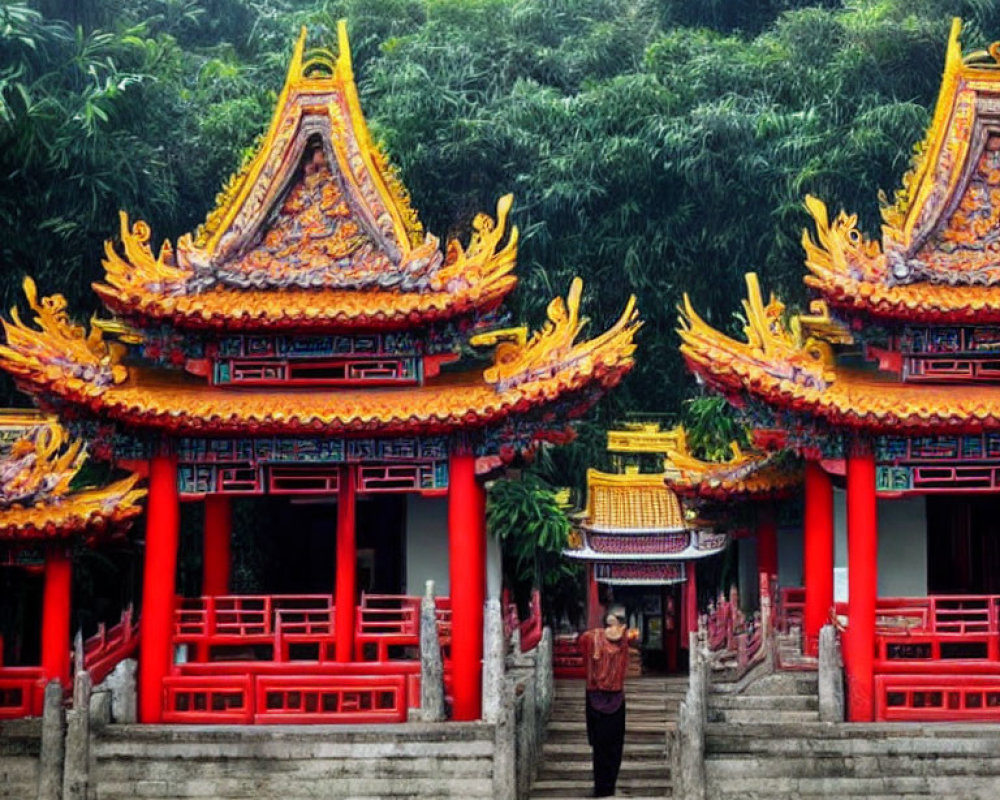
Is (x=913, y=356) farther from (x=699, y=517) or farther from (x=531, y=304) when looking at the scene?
(x=531, y=304)

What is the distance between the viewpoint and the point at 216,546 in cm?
1731

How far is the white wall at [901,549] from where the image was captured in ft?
55.7

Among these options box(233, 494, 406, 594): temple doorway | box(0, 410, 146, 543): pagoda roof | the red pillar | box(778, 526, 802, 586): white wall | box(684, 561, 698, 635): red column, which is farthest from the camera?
the red pillar

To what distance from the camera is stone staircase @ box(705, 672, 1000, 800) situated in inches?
534

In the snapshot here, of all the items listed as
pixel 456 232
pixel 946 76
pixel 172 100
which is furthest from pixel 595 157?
pixel 946 76

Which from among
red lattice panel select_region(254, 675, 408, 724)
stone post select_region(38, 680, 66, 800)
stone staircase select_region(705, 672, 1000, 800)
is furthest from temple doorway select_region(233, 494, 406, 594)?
stone staircase select_region(705, 672, 1000, 800)

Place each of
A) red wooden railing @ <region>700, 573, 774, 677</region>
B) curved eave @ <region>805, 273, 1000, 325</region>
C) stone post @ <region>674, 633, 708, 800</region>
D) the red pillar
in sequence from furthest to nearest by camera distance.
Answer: the red pillar < red wooden railing @ <region>700, 573, 774, 677</region> < curved eave @ <region>805, 273, 1000, 325</region> < stone post @ <region>674, 633, 708, 800</region>

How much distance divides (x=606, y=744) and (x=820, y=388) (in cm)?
404

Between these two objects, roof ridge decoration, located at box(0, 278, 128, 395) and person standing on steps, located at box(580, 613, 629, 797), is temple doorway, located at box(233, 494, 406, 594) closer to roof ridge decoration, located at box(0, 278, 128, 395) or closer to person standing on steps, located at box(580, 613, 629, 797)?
roof ridge decoration, located at box(0, 278, 128, 395)

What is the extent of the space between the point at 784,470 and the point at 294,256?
6.92 meters

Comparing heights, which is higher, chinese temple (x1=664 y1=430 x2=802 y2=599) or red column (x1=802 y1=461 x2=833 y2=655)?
chinese temple (x1=664 y1=430 x2=802 y2=599)

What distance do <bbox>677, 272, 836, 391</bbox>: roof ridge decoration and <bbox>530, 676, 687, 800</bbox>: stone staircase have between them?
11.9 ft

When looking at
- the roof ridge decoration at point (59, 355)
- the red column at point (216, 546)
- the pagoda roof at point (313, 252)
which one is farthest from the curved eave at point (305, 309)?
the red column at point (216, 546)

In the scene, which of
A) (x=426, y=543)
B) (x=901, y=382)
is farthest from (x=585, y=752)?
(x=901, y=382)
